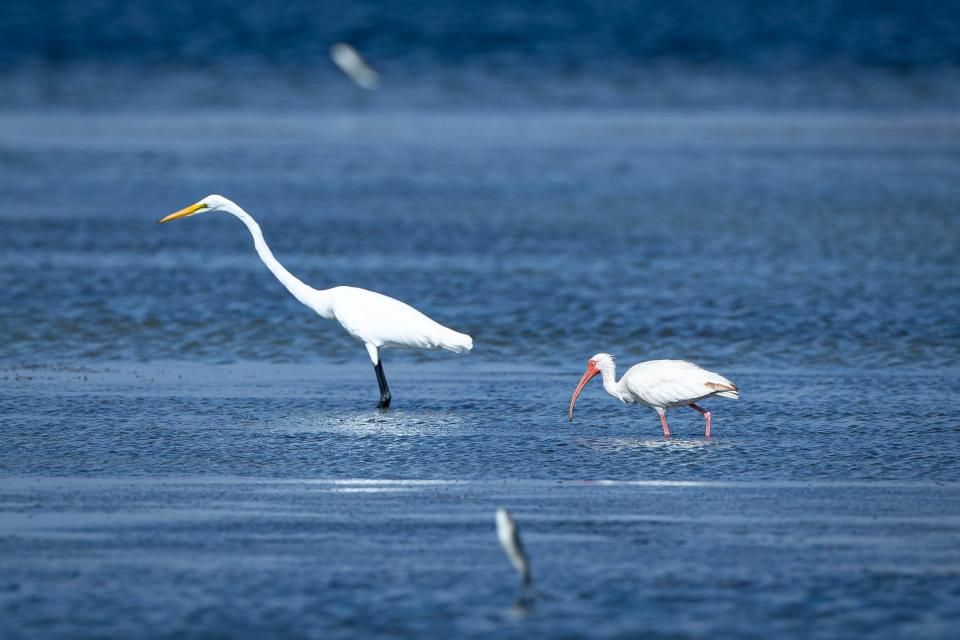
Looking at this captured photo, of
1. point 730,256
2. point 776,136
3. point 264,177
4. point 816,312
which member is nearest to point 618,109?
point 776,136

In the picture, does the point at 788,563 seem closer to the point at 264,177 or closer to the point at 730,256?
the point at 730,256

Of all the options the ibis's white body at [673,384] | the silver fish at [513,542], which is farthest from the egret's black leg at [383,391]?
the silver fish at [513,542]

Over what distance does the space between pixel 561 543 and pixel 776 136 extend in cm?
2140

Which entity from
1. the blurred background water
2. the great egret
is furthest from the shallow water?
the great egret

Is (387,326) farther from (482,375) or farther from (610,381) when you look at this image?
(610,381)

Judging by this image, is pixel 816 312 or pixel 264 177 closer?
pixel 816 312

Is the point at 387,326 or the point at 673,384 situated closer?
the point at 673,384

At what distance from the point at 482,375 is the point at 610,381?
5.07 feet

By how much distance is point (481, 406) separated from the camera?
36.0ft

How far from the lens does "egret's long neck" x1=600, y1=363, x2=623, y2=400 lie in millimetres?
10742

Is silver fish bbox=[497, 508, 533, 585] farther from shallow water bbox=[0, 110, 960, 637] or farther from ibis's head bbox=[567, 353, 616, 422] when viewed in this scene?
ibis's head bbox=[567, 353, 616, 422]

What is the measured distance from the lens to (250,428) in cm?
1023

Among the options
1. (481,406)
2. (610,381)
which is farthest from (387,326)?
(610,381)

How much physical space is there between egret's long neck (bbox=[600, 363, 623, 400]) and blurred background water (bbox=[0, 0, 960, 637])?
0.20 m
